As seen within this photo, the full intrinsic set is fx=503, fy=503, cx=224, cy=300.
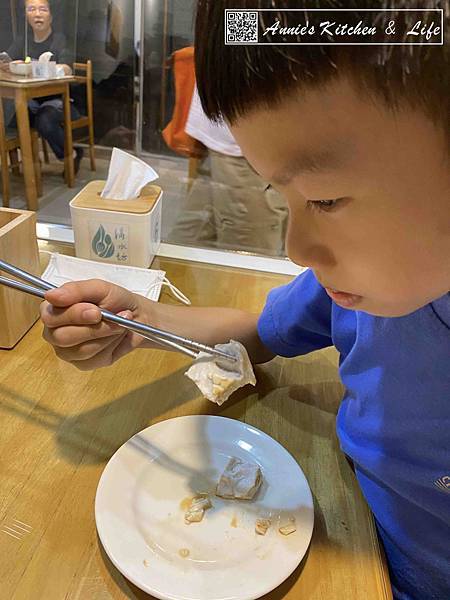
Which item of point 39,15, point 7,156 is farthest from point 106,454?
point 39,15

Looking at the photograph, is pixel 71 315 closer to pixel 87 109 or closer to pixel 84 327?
pixel 84 327

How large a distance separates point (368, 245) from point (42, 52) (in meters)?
2.74

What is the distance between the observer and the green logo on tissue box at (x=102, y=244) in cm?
106

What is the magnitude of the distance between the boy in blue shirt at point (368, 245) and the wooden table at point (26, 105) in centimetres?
194

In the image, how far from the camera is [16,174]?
2.56m

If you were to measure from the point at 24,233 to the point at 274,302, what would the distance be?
0.44 m

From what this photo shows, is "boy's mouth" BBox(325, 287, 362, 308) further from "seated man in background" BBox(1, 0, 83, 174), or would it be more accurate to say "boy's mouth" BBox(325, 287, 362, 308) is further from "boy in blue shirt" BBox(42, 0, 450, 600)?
"seated man in background" BBox(1, 0, 83, 174)

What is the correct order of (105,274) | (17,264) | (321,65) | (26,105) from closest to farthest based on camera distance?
(321,65)
(17,264)
(105,274)
(26,105)

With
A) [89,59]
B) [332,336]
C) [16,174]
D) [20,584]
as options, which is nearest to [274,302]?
[332,336]

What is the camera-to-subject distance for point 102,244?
107cm

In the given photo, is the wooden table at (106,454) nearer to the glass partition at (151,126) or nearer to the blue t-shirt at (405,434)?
the blue t-shirt at (405,434)

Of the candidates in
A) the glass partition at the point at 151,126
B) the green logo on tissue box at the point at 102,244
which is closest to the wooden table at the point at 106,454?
the green logo on tissue box at the point at 102,244

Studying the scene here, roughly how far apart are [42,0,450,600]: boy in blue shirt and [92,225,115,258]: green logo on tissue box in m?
0.30

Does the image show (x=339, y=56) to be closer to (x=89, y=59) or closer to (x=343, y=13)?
(x=343, y=13)
